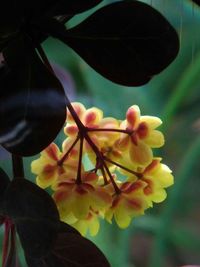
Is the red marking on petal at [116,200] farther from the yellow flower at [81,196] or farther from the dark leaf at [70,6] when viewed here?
the dark leaf at [70,6]

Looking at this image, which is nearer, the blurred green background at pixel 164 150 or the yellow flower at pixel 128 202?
the yellow flower at pixel 128 202

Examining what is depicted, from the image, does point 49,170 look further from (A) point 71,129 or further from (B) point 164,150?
(B) point 164,150

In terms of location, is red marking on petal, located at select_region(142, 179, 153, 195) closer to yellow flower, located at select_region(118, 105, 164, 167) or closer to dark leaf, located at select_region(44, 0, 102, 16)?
yellow flower, located at select_region(118, 105, 164, 167)

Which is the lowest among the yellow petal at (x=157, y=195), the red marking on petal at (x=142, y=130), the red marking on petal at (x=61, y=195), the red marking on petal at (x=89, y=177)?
the yellow petal at (x=157, y=195)

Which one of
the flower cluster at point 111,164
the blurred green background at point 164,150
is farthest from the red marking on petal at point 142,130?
the blurred green background at point 164,150

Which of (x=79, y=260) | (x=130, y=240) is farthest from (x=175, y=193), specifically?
(x=79, y=260)

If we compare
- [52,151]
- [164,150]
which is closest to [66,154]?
[52,151]
